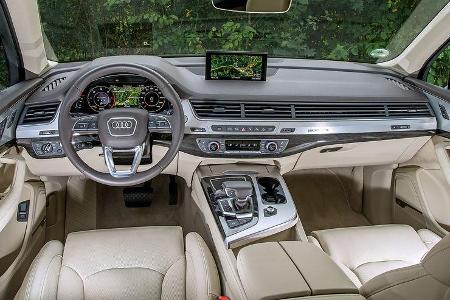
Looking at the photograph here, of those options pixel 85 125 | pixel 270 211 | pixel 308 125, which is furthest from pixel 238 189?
pixel 85 125

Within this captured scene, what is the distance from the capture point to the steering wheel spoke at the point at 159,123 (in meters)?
2.26

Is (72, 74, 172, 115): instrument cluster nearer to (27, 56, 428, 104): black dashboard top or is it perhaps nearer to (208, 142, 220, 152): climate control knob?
(27, 56, 428, 104): black dashboard top

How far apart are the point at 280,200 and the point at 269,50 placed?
0.88 metres

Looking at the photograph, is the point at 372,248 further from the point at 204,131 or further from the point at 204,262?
the point at 204,131

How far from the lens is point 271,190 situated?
2.56 metres

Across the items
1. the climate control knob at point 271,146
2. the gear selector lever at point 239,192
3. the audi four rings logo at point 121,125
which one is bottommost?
the gear selector lever at point 239,192

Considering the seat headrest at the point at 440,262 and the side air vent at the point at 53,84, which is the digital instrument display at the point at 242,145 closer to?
the side air vent at the point at 53,84

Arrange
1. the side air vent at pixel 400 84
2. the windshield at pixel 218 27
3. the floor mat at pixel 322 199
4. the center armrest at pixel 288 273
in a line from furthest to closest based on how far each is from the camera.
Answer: the floor mat at pixel 322 199
the side air vent at pixel 400 84
the windshield at pixel 218 27
the center armrest at pixel 288 273

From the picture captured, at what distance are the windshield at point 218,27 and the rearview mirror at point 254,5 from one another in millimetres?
603

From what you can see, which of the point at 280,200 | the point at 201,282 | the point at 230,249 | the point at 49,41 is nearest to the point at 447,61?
the point at 280,200

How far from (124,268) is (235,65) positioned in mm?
1108

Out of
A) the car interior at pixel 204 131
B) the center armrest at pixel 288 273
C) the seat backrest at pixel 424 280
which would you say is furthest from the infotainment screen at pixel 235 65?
the seat backrest at pixel 424 280

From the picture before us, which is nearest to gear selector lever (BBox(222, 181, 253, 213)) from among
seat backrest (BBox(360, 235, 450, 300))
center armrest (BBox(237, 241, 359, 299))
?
center armrest (BBox(237, 241, 359, 299))

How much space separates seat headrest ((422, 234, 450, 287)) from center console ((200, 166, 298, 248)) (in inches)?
48.3
